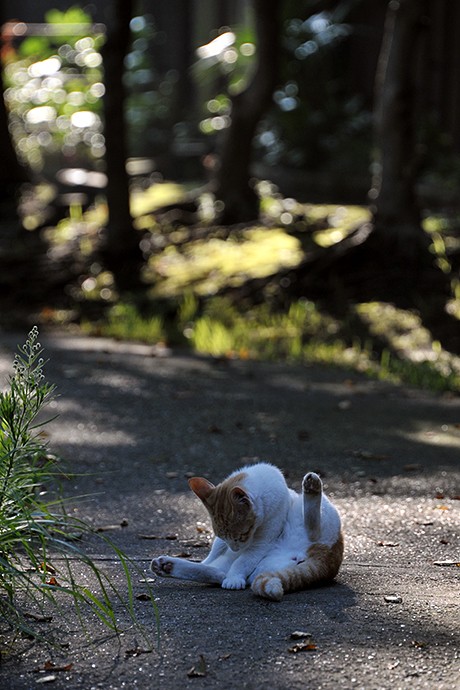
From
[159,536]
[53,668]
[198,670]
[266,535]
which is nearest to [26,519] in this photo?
[53,668]

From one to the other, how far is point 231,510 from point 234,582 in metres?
0.26

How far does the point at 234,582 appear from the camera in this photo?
3643 millimetres

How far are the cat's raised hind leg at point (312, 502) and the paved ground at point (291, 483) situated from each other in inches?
8.9

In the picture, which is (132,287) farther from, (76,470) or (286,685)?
(286,685)

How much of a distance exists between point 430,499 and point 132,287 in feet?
21.8

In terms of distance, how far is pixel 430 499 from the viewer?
16.9 ft

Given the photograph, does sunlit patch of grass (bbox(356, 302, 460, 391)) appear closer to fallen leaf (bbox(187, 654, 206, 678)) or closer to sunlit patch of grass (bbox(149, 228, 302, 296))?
sunlit patch of grass (bbox(149, 228, 302, 296))

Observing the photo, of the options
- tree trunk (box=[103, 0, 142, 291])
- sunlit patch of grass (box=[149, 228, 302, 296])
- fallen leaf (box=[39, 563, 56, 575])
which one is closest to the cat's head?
fallen leaf (box=[39, 563, 56, 575])

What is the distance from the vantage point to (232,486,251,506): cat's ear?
11.7 ft

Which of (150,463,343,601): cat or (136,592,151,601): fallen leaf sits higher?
(150,463,343,601): cat

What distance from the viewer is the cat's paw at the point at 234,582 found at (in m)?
3.64

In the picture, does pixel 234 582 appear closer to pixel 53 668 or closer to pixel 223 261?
pixel 53 668

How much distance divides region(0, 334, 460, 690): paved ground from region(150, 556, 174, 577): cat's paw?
8 centimetres

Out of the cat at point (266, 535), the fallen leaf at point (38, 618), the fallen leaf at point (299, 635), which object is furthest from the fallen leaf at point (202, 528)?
the fallen leaf at point (299, 635)
